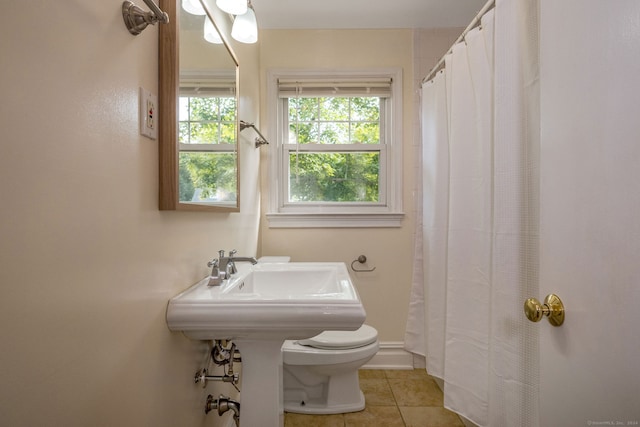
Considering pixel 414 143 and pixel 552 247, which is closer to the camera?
pixel 552 247

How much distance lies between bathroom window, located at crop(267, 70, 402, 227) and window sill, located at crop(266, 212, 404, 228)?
49 millimetres

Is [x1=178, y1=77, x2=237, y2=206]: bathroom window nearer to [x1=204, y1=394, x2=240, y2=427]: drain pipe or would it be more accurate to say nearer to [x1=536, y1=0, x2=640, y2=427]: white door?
[x1=204, y1=394, x2=240, y2=427]: drain pipe

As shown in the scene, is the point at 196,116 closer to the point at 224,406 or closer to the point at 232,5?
the point at 232,5

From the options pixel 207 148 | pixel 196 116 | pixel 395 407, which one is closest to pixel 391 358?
pixel 395 407

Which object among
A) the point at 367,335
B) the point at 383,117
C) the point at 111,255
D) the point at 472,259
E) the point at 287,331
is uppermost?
the point at 383,117

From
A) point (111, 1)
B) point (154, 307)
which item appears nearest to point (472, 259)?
point (154, 307)

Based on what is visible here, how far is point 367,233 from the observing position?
2227 millimetres

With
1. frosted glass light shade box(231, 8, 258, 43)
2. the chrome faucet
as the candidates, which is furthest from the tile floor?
frosted glass light shade box(231, 8, 258, 43)

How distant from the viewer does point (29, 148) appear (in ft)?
1.51

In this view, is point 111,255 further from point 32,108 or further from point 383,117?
point 383,117

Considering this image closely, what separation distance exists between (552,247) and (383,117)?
1.80m

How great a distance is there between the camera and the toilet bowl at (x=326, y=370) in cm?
159

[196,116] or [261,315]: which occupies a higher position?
[196,116]

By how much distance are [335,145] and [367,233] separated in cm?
66
